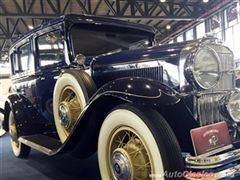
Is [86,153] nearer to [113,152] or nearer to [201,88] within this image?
[113,152]

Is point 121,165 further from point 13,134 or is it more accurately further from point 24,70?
point 13,134

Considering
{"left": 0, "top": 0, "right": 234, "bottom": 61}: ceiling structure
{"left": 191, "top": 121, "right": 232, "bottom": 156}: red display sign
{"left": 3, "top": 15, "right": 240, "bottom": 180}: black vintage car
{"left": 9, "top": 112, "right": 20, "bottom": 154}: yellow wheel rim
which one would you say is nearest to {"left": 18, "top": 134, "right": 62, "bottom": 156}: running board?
{"left": 3, "top": 15, "right": 240, "bottom": 180}: black vintage car

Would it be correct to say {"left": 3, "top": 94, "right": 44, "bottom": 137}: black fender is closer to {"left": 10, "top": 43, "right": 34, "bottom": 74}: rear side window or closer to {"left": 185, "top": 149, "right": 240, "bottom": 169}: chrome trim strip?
{"left": 10, "top": 43, "right": 34, "bottom": 74}: rear side window

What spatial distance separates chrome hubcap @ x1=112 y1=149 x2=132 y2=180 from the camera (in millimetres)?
2031

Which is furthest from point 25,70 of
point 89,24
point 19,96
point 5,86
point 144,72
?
point 5,86

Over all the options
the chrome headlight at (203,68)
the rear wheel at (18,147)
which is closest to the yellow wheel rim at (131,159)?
the chrome headlight at (203,68)

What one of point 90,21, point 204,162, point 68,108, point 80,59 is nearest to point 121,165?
point 204,162

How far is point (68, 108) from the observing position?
2877mm

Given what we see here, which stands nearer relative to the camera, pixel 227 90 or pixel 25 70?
pixel 227 90

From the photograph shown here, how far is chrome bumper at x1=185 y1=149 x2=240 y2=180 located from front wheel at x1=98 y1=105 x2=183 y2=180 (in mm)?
79

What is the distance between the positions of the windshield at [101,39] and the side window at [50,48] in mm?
214

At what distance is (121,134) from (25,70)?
242cm

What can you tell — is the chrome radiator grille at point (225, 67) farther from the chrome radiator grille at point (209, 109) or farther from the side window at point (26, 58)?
the side window at point (26, 58)

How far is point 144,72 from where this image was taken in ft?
7.88
